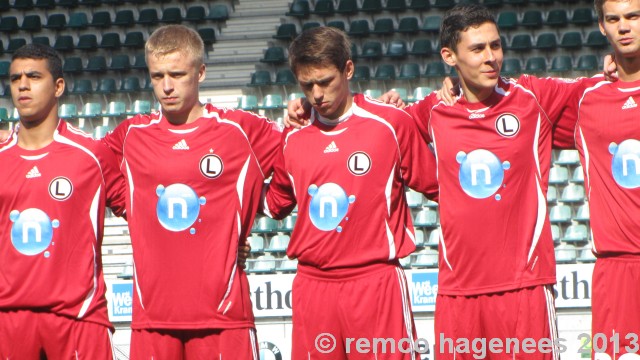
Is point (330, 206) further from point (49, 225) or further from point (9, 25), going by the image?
point (9, 25)

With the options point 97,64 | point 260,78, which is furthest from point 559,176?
point 97,64

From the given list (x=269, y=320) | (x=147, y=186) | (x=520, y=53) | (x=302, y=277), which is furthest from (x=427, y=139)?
(x=520, y=53)

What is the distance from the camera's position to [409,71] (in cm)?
1370

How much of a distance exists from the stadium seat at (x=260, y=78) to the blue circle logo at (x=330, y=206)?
9364 millimetres

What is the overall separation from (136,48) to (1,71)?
2.05 meters

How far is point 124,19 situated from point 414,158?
38.1ft

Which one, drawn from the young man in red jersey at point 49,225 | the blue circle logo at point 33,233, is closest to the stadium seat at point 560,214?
the young man in red jersey at point 49,225

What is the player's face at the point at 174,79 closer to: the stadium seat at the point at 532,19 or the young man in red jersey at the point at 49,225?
the young man in red jersey at the point at 49,225

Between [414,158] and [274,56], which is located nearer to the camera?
[414,158]

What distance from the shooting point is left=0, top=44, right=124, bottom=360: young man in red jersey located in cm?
474

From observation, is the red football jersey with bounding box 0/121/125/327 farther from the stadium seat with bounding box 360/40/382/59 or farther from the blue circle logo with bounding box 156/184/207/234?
the stadium seat with bounding box 360/40/382/59

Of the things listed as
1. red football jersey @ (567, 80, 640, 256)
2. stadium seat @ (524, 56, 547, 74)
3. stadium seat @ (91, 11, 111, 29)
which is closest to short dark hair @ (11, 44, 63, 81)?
red football jersey @ (567, 80, 640, 256)

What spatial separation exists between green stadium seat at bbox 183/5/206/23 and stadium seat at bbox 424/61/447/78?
3.89 meters

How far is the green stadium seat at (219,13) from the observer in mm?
15406
